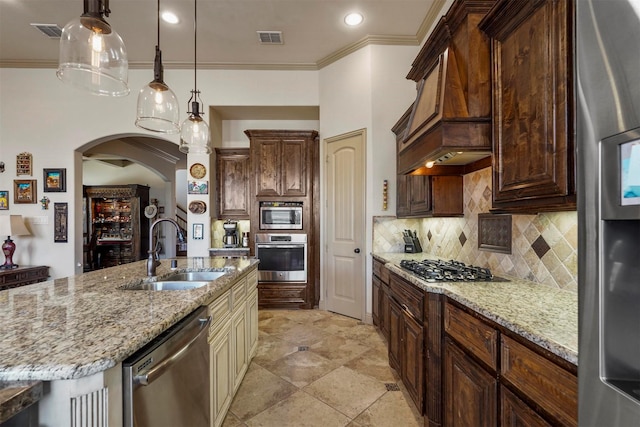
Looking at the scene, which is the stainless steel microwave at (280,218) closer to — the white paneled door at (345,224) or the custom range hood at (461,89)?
the white paneled door at (345,224)

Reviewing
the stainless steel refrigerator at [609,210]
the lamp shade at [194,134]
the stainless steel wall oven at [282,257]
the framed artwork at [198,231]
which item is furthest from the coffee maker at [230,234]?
the stainless steel refrigerator at [609,210]

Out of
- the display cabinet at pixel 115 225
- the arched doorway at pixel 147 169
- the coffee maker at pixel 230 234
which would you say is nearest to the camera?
the coffee maker at pixel 230 234

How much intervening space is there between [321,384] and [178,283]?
1380 mm

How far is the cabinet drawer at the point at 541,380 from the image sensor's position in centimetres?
84

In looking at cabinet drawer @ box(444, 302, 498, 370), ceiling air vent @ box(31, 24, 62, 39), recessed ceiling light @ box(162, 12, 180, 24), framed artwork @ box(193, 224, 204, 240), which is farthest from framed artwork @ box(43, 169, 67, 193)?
cabinet drawer @ box(444, 302, 498, 370)

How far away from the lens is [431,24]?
328cm

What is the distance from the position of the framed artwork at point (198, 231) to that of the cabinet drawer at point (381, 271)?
261cm

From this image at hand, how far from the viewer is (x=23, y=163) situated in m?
4.06

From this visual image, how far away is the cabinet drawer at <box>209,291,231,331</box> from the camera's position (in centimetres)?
161

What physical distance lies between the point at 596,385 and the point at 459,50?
1847 mm

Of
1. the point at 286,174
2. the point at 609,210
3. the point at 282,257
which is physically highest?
the point at 286,174

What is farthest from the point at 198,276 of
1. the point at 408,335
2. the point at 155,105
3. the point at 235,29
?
the point at 235,29

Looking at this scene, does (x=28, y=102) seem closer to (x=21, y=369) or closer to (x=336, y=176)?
(x=336, y=176)

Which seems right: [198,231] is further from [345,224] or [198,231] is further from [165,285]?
[165,285]
